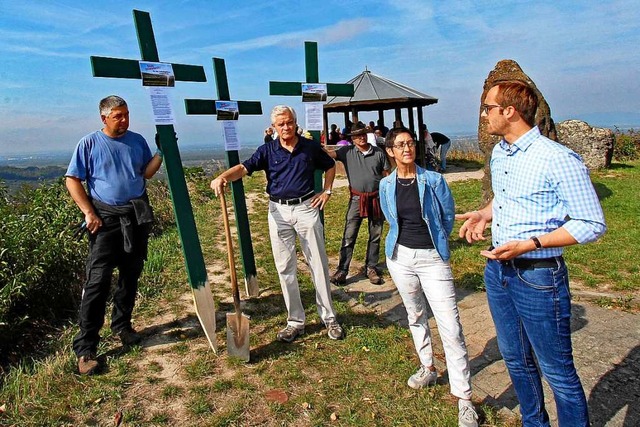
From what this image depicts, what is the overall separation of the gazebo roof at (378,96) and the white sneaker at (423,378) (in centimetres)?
1077

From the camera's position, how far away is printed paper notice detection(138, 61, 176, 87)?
11.5 ft

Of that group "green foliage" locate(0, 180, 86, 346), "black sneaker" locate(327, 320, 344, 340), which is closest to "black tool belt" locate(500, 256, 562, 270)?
"black sneaker" locate(327, 320, 344, 340)

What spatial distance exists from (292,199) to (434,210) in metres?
1.27

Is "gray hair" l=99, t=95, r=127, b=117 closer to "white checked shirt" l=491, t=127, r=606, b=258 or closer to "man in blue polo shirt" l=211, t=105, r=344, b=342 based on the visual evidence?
"man in blue polo shirt" l=211, t=105, r=344, b=342

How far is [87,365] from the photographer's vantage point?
3357mm

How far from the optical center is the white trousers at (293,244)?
12.3 feet

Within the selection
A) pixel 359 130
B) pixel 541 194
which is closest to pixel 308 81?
pixel 359 130

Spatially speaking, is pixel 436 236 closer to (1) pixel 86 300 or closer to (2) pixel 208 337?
(2) pixel 208 337

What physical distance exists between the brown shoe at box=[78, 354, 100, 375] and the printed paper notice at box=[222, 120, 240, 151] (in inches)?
84.8

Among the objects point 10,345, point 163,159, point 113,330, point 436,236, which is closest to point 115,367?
point 113,330

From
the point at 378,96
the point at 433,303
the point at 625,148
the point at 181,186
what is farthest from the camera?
the point at 625,148

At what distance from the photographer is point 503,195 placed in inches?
86.6

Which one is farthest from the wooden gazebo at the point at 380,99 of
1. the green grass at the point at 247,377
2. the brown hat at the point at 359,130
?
the green grass at the point at 247,377

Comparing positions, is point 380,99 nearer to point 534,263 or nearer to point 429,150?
point 429,150
